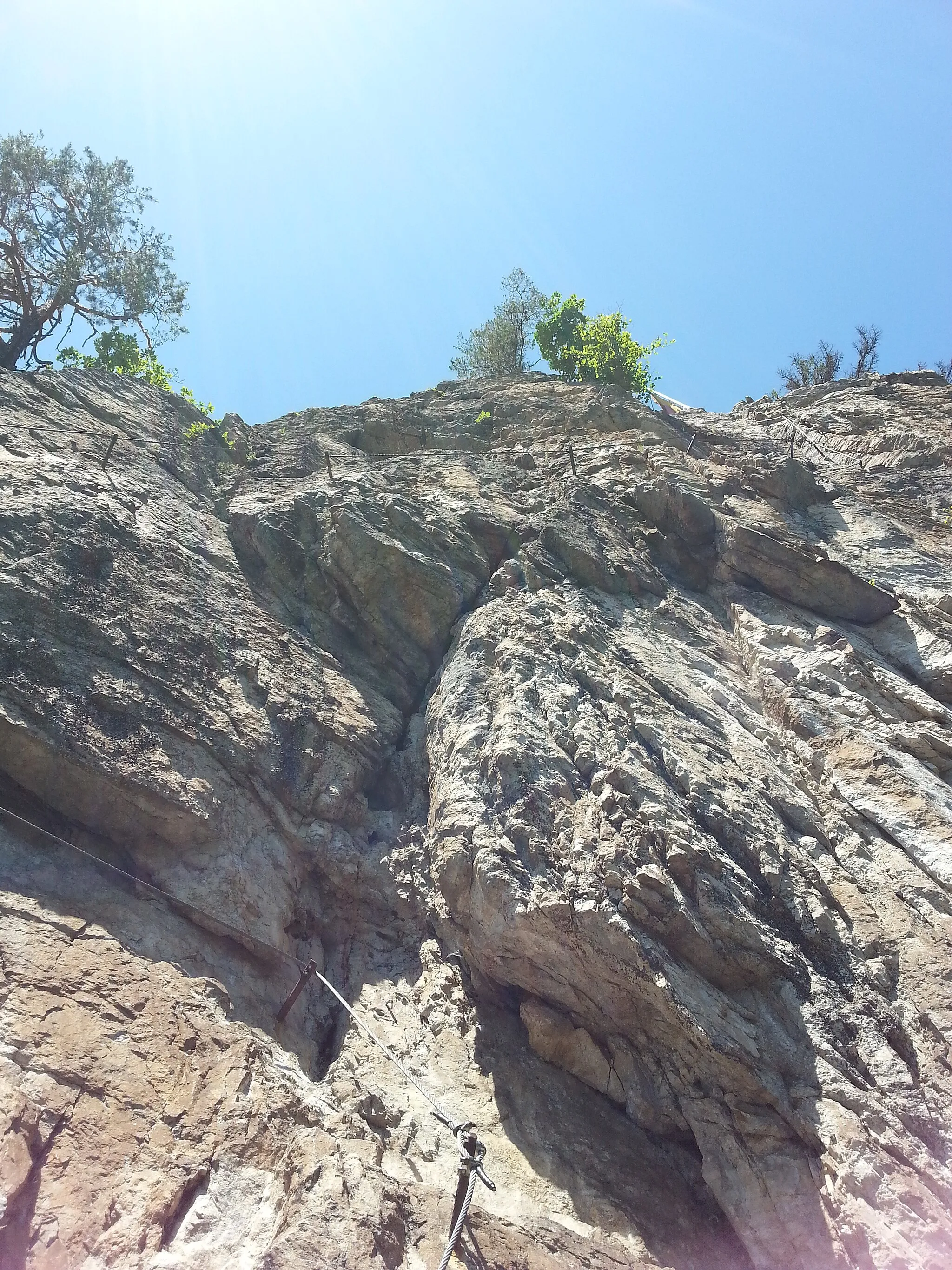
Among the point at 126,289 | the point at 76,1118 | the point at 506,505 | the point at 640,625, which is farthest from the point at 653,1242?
the point at 126,289

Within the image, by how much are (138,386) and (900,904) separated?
18.3m

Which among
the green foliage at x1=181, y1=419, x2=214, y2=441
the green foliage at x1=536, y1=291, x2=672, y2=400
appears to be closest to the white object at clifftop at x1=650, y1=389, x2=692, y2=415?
the green foliage at x1=536, y1=291, x2=672, y2=400

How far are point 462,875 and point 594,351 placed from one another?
18498 millimetres

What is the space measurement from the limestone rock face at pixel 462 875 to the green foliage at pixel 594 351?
29.1ft

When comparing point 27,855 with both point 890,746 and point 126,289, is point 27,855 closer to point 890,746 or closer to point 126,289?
point 890,746

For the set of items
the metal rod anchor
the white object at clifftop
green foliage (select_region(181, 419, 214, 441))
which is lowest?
the metal rod anchor

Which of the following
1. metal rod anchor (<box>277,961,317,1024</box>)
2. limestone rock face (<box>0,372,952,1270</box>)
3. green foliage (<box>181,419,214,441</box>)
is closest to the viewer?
limestone rock face (<box>0,372,952,1270</box>)

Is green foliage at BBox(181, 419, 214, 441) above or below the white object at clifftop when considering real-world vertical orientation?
below

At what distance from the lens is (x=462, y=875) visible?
969cm

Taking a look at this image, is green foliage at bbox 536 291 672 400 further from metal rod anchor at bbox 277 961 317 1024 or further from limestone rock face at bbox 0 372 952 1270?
metal rod anchor at bbox 277 961 317 1024

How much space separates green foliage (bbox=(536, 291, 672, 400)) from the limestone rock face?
29.1 feet

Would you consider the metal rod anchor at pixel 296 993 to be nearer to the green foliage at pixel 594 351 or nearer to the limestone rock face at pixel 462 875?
the limestone rock face at pixel 462 875

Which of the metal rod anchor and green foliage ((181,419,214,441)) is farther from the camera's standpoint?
green foliage ((181,419,214,441))

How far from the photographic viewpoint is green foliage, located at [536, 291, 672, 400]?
23484 millimetres
